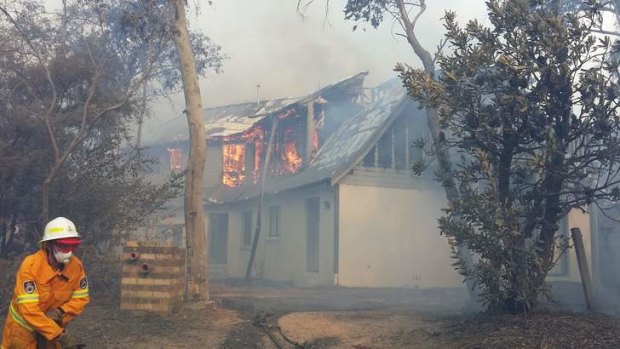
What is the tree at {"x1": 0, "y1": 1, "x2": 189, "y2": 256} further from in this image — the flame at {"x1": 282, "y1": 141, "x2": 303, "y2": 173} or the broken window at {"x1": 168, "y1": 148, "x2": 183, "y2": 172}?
the broken window at {"x1": 168, "y1": 148, "x2": 183, "y2": 172}

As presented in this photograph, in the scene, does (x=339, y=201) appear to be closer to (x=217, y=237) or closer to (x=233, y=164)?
(x=217, y=237)

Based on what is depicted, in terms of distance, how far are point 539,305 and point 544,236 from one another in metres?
0.87

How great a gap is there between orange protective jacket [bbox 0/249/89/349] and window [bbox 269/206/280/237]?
48.4ft

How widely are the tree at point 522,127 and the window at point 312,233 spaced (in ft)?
34.5

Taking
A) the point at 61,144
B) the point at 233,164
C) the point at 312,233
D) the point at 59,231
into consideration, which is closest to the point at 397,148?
the point at 312,233

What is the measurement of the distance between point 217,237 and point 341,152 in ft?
25.0

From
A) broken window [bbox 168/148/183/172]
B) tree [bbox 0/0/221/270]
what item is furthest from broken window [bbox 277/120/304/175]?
tree [bbox 0/0/221/270]

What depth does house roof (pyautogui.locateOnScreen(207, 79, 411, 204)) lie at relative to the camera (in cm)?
1612

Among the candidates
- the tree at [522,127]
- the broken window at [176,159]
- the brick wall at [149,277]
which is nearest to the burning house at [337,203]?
the broken window at [176,159]

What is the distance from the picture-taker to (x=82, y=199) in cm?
1081

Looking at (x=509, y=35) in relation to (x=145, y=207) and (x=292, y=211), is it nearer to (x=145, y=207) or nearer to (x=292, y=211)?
(x=145, y=207)

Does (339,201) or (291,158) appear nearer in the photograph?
(339,201)

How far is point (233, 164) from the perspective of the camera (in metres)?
23.5

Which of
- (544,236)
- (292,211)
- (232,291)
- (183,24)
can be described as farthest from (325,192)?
(544,236)
